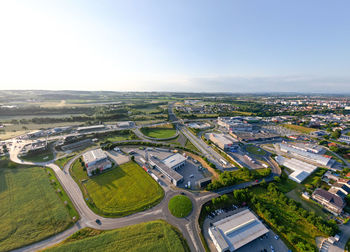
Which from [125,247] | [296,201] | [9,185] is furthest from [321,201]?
[9,185]

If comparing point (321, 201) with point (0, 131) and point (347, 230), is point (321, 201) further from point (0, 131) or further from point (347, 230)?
point (0, 131)

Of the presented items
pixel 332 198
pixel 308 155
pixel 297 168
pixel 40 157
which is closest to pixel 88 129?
pixel 40 157

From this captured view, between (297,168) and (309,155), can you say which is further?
(309,155)

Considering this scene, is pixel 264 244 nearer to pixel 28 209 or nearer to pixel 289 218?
pixel 289 218

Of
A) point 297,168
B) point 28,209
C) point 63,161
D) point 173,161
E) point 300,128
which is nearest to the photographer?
point 28,209

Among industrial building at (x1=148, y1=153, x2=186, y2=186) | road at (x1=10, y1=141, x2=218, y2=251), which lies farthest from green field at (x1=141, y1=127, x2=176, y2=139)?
road at (x1=10, y1=141, x2=218, y2=251)

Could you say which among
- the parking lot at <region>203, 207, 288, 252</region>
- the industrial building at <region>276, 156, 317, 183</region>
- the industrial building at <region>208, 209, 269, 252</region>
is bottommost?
the parking lot at <region>203, 207, 288, 252</region>

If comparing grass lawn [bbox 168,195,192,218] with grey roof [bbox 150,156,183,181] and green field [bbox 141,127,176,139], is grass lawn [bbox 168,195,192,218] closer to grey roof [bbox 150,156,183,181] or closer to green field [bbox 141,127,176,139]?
grey roof [bbox 150,156,183,181]
